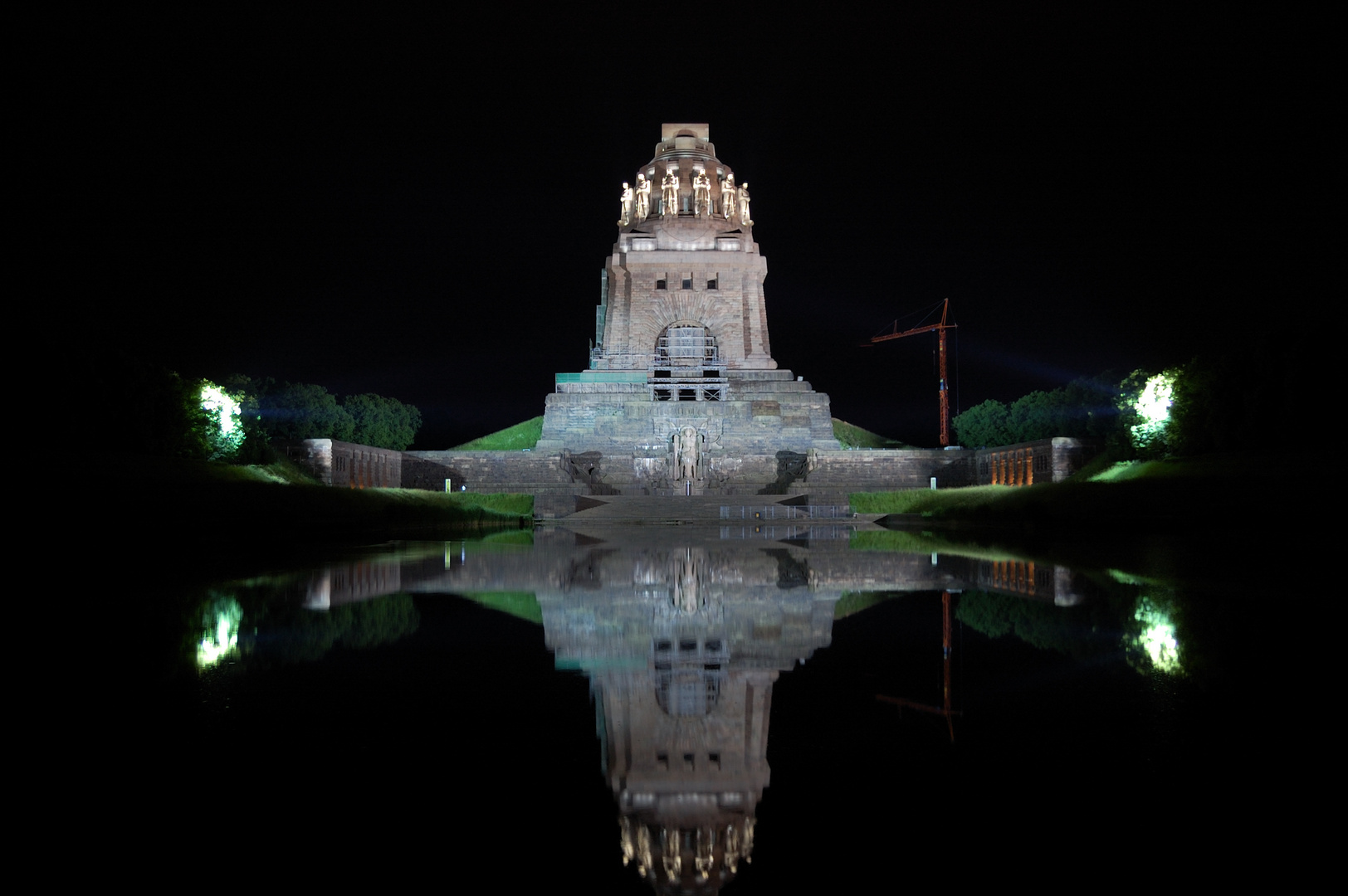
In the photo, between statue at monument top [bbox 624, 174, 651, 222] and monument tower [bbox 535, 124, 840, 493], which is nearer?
monument tower [bbox 535, 124, 840, 493]

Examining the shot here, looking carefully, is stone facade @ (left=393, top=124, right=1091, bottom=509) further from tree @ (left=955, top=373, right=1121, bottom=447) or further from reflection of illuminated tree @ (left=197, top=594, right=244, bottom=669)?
reflection of illuminated tree @ (left=197, top=594, right=244, bottom=669)

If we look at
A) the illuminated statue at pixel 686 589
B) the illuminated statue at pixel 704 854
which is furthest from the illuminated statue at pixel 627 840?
the illuminated statue at pixel 686 589

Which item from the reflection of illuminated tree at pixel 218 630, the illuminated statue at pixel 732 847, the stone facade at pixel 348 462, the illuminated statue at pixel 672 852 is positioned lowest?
the illuminated statue at pixel 672 852

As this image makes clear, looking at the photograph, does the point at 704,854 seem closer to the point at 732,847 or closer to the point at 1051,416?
the point at 732,847

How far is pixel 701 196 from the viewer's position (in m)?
57.5

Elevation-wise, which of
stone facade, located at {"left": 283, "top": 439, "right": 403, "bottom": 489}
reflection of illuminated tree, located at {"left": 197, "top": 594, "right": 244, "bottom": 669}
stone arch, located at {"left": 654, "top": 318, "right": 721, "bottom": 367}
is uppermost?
stone arch, located at {"left": 654, "top": 318, "right": 721, "bottom": 367}

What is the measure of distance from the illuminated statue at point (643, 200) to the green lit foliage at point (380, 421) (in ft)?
65.8

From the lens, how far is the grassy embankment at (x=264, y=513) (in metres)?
15.3

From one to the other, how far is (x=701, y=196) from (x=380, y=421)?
2515 centimetres

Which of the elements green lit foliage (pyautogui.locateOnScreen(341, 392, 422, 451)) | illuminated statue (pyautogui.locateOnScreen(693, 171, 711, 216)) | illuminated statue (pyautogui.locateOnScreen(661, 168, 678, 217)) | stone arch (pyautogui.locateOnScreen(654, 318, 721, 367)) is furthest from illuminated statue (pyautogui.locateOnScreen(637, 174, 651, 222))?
green lit foliage (pyautogui.locateOnScreen(341, 392, 422, 451))

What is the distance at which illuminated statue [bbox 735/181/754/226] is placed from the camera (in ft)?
193

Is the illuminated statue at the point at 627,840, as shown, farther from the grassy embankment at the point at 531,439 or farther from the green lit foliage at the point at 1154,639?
the grassy embankment at the point at 531,439

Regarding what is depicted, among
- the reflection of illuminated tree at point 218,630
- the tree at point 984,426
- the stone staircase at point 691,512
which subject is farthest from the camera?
the tree at point 984,426

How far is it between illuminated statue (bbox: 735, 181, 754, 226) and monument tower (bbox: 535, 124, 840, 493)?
0.30 ft
